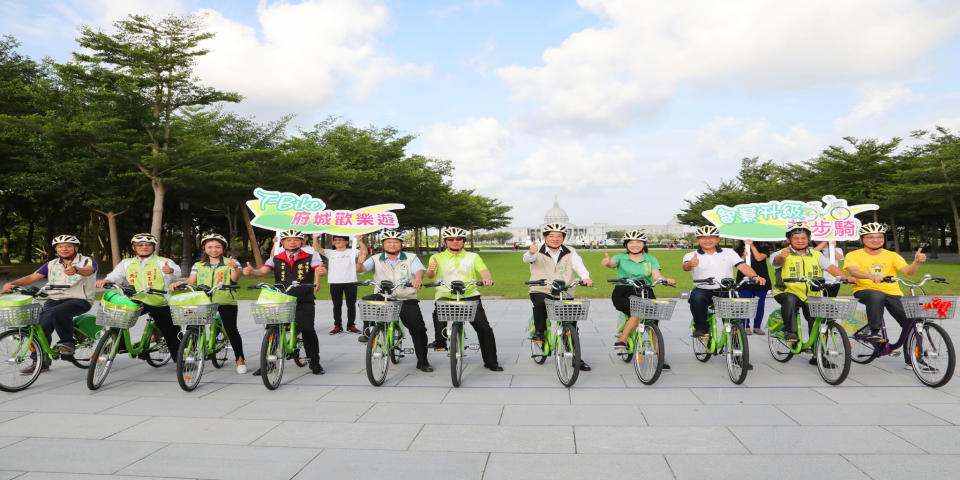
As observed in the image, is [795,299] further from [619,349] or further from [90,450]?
[90,450]

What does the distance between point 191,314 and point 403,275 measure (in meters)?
2.20

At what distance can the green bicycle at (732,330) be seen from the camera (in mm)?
5441

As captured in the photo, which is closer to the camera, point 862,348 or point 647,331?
point 647,331

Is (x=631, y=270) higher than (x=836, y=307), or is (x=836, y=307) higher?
(x=631, y=270)

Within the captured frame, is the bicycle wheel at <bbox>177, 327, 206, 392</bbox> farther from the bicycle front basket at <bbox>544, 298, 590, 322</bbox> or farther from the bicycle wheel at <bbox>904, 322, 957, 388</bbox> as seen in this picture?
the bicycle wheel at <bbox>904, 322, 957, 388</bbox>

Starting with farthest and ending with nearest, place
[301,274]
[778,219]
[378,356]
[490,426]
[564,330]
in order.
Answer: [778,219], [301,274], [378,356], [564,330], [490,426]

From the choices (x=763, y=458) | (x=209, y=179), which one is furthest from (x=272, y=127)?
(x=763, y=458)

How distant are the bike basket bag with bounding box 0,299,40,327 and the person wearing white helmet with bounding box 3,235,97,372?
8.2 inches

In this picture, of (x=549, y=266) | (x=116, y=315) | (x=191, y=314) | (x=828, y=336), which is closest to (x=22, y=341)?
(x=116, y=315)

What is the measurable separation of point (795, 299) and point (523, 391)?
3.26 metres

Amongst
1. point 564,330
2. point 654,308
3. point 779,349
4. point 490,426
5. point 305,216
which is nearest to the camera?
point 490,426

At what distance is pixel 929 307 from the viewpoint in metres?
5.34

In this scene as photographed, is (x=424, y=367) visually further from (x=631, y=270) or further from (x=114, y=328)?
(x=114, y=328)

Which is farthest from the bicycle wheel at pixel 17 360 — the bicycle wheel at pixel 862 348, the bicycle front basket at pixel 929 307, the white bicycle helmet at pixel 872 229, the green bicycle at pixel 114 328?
the white bicycle helmet at pixel 872 229
